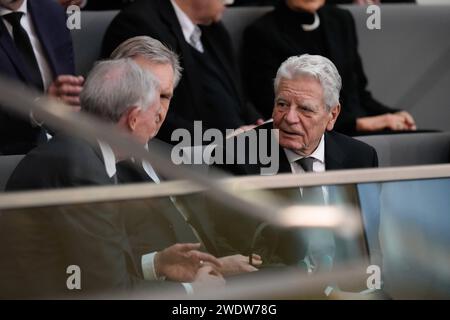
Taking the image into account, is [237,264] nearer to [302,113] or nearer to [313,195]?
[313,195]

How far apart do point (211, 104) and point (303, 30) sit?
1.03ft

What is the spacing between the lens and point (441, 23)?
2.34 meters

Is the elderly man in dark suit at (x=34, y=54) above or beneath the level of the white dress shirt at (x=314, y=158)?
above

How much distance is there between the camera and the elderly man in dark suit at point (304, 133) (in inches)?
61.0

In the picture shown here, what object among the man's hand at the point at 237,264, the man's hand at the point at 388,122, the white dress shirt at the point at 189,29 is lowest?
the man's hand at the point at 237,264

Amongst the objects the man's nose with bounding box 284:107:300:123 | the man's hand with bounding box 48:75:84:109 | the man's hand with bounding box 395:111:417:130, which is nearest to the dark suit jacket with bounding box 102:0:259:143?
the man's hand with bounding box 48:75:84:109

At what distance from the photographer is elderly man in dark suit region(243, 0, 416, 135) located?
2043 mm

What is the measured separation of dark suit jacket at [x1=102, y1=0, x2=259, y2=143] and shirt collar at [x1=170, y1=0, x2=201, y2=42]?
1 centimetres

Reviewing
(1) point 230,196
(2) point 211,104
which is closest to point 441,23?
(2) point 211,104

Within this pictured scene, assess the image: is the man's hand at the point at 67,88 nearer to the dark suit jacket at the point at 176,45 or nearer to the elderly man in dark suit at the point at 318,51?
the dark suit jacket at the point at 176,45

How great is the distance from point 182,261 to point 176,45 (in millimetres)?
740

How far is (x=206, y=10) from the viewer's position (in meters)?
1.96

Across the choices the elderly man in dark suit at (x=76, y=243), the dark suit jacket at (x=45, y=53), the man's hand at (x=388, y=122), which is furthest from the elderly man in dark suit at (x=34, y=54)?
the man's hand at (x=388, y=122)

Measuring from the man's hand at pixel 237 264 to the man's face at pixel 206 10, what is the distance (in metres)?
0.82
